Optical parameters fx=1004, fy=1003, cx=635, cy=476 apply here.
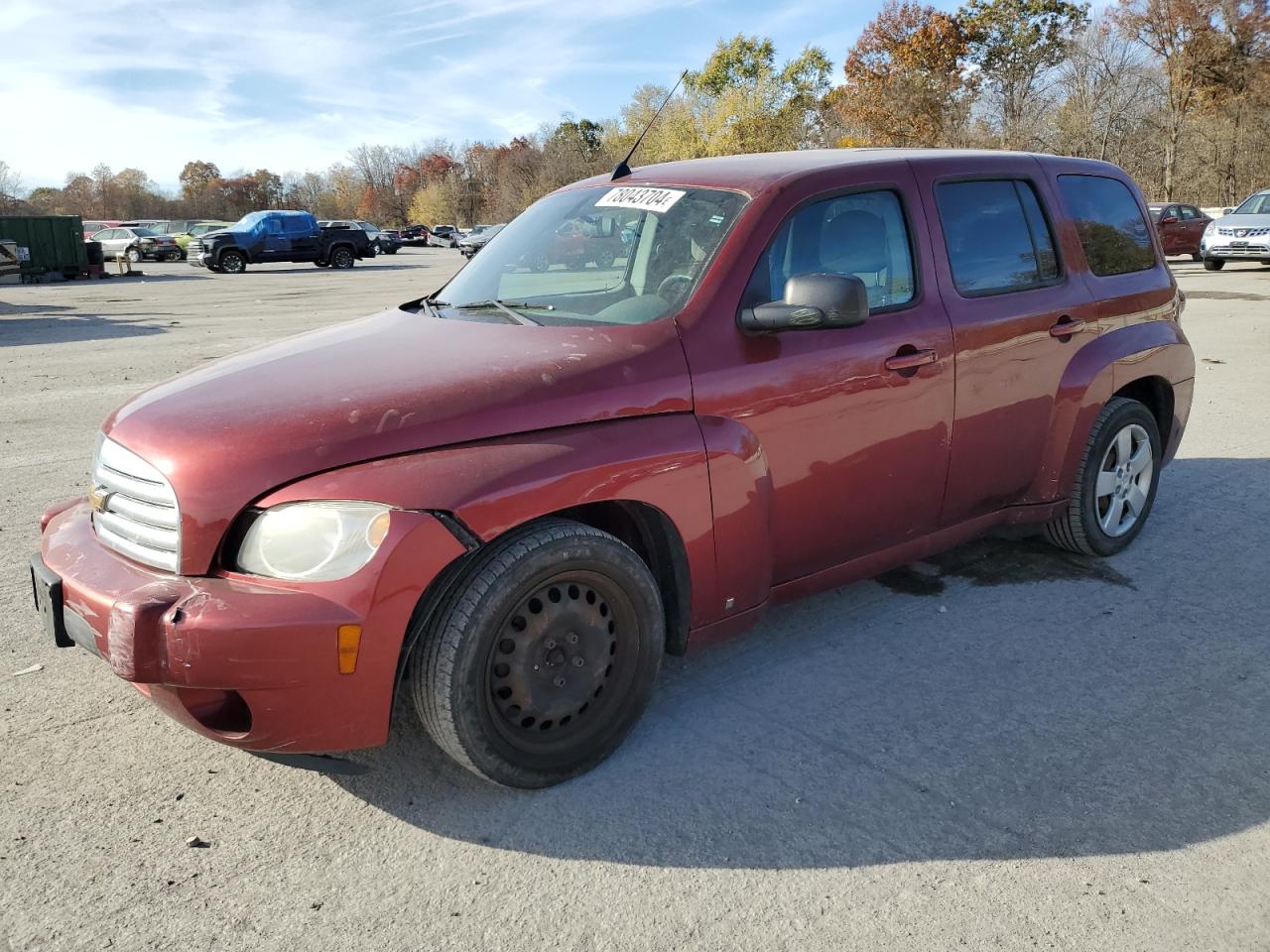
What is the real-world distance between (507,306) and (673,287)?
66 centimetres

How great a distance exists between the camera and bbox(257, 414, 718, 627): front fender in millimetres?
2543

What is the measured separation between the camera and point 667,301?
3230 mm

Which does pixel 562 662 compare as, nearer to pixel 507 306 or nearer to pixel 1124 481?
pixel 507 306

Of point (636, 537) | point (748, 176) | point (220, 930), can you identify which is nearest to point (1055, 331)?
point (748, 176)

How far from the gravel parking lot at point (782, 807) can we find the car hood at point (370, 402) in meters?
0.82

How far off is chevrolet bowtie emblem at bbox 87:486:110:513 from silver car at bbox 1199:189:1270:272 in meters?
24.8

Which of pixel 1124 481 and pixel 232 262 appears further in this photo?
pixel 232 262

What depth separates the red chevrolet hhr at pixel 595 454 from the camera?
253cm

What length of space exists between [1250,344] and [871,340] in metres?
10.1

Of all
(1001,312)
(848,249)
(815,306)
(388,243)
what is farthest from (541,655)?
(388,243)

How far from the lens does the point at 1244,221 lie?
73.4 feet

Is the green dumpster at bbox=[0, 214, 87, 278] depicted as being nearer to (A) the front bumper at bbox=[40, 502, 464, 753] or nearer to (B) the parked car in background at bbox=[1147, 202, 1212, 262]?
(A) the front bumper at bbox=[40, 502, 464, 753]

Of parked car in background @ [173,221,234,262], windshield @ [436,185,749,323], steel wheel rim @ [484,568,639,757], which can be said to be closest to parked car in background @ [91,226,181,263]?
parked car in background @ [173,221,234,262]

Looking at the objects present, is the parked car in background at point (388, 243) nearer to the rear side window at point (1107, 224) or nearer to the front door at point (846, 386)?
the rear side window at point (1107, 224)
